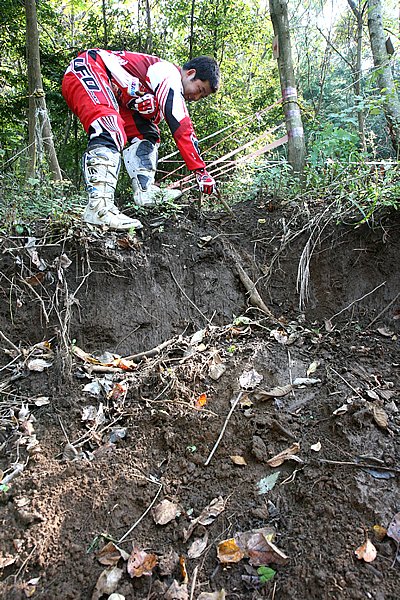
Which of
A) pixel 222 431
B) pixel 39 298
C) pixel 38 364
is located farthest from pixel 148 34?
pixel 222 431

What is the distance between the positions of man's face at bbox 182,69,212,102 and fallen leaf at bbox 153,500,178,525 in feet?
9.77

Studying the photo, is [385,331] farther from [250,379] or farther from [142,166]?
[142,166]

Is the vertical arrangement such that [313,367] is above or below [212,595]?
above

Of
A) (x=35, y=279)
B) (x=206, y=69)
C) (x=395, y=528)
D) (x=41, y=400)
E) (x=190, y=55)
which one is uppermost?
(x=190, y=55)

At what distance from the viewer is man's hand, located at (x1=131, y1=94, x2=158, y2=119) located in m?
3.38

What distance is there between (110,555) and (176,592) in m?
0.29

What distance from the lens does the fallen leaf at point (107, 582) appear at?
1.49 m

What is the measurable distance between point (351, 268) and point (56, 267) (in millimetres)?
2081

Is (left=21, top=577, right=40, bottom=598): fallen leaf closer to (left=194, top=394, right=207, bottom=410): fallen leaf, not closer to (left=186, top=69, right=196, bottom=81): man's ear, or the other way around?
(left=194, top=394, right=207, bottom=410): fallen leaf

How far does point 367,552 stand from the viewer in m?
1.48

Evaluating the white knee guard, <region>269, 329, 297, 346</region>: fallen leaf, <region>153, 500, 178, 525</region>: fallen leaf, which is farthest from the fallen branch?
<region>153, 500, 178, 525</region>: fallen leaf

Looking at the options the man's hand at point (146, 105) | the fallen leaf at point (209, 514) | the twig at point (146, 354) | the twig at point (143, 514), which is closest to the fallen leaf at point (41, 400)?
the twig at point (146, 354)

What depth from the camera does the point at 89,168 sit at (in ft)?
9.87

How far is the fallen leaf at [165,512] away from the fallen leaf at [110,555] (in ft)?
0.59
